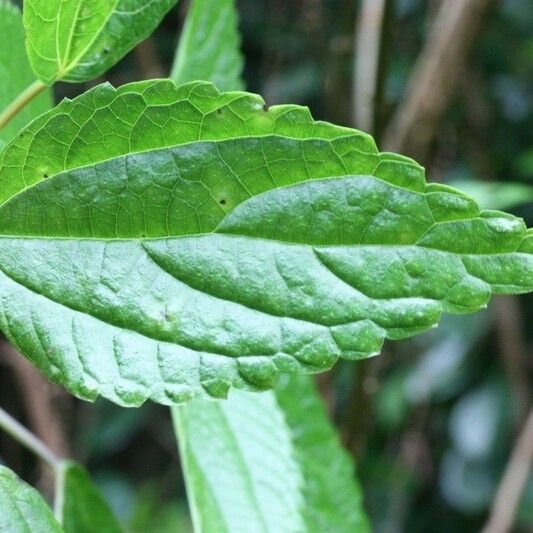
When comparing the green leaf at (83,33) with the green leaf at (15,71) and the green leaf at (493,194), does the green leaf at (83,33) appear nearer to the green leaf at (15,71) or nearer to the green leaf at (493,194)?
the green leaf at (15,71)

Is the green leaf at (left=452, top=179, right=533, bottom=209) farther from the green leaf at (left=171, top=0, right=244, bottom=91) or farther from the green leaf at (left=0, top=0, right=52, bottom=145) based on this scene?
the green leaf at (left=0, top=0, right=52, bottom=145)

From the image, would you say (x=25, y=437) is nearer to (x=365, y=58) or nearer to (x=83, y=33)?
(x=83, y=33)

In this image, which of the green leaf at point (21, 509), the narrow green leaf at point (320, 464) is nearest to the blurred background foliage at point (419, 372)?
the narrow green leaf at point (320, 464)

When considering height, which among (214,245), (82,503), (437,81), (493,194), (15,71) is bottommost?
(82,503)

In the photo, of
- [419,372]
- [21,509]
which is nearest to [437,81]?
[419,372]

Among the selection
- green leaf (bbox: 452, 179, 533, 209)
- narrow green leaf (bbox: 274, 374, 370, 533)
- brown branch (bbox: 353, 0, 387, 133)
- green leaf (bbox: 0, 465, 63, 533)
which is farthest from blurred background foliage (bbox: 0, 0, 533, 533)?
green leaf (bbox: 0, 465, 63, 533)

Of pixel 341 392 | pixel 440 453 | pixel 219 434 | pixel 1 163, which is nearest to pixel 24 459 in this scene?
pixel 341 392
